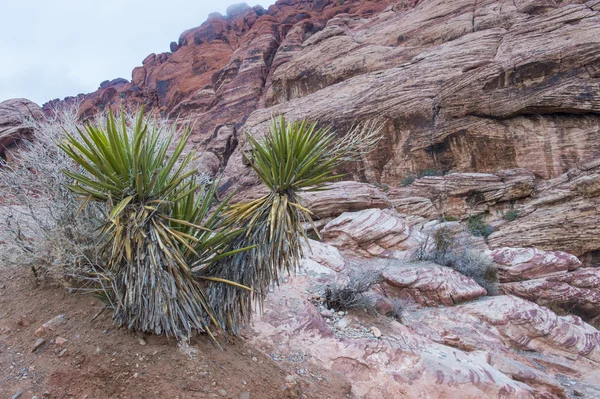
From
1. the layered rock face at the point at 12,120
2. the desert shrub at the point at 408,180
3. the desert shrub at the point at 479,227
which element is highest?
the layered rock face at the point at 12,120

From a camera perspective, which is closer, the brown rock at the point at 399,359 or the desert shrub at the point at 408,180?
the brown rock at the point at 399,359

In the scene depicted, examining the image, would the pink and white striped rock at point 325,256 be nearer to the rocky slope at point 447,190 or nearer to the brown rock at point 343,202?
the rocky slope at point 447,190

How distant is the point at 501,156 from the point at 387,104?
6562 millimetres

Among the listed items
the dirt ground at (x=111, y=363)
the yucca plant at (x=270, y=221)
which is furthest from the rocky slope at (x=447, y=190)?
the yucca plant at (x=270, y=221)

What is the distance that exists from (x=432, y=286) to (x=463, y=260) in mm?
1968

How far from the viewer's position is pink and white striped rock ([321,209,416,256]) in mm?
11117

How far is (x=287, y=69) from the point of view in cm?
2791

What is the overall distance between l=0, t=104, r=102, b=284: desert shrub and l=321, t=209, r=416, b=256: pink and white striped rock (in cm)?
819

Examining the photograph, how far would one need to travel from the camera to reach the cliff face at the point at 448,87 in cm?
1486

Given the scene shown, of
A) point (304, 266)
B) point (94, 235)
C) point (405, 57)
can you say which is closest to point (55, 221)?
point (94, 235)

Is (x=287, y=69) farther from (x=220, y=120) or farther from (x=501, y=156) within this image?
(x=501, y=156)

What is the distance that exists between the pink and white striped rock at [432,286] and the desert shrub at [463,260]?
0.59 m

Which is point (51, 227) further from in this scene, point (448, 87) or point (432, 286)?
point (448, 87)

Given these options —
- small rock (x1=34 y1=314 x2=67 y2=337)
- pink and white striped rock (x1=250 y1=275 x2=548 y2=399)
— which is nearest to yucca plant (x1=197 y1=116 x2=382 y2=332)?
pink and white striped rock (x1=250 y1=275 x2=548 y2=399)
